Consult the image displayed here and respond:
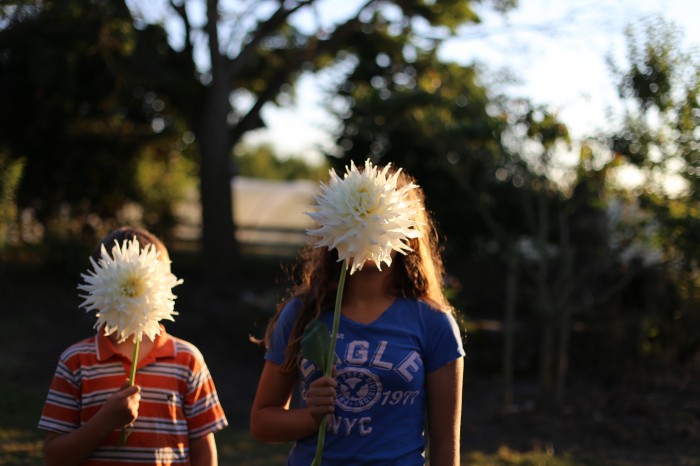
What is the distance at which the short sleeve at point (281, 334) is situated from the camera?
8.38 feet

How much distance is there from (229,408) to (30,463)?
2.83 m

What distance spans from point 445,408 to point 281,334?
0.56 metres

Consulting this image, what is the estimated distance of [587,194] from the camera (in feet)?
24.8

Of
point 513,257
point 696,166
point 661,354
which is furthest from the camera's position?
point 661,354

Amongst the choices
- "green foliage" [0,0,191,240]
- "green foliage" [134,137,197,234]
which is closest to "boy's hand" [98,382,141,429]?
"green foliage" [0,0,191,240]

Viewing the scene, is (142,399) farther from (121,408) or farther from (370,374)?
(370,374)

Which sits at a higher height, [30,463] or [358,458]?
[358,458]

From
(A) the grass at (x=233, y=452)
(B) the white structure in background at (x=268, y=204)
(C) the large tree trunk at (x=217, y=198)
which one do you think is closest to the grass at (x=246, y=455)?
(A) the grass at (x=233, y=452)

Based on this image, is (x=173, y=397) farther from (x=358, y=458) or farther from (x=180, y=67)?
(x=180, y=67)

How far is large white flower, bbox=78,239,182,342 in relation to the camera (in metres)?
2.27

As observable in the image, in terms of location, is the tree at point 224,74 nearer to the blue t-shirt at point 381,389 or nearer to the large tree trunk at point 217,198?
the large tree trunk at point 217,198

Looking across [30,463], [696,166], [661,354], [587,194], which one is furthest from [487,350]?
[30,463]

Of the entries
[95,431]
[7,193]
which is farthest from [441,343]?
[7,193]

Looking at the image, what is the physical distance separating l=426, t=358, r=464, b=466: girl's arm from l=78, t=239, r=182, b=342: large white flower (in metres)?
0.82
